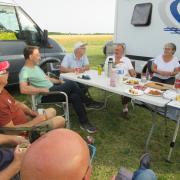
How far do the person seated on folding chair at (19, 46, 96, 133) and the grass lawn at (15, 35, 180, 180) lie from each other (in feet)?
1.02

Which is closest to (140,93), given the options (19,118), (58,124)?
(58,124)

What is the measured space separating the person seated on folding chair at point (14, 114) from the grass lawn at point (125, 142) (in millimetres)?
763

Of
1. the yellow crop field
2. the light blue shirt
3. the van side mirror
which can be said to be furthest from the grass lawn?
the yellow crop field

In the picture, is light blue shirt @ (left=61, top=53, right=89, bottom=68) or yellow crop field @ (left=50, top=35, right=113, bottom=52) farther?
yellow crop field @ (left=50, top=35, right=113, bottom=52)

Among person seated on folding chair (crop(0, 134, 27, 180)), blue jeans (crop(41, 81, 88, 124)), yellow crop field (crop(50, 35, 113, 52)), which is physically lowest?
yellow crop field (crop(50, 35, 113, 52))

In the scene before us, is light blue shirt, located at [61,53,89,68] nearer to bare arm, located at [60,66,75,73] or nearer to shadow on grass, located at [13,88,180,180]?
bare arm, located at [60,66,75,73]

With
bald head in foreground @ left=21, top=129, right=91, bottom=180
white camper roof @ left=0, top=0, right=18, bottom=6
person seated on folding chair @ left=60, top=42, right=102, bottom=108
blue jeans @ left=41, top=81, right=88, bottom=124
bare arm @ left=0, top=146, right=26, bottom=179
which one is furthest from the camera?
white camper roof @ left=0, top=0, right=18, bottom=6

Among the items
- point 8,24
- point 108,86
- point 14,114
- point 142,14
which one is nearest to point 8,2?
point 8,24

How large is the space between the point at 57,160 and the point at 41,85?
3098 millimetres

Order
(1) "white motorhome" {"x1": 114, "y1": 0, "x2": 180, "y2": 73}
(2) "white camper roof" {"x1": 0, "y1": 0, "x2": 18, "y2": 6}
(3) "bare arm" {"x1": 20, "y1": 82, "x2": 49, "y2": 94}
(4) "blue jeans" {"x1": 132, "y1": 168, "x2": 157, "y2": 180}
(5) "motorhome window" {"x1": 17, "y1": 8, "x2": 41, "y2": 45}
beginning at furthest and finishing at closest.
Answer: (5) "motorhome window" {"x1": 17, "y1": 8, "x2": 41, "y2": 45}
(1) "white motorhome" {"x1": 114, "y1": 0, "x2": 180, "y2": 73}
(2) "white camper roof" {"x1": 0, "y1": 0, "x2": 18, "y2": 6}
(3) "bare arm" {"x1": 20, "y1": 82, "x2": 49, "y2": 94}
(4) "blue jeans" {"x1": 132, "y1": 168, "x2": 157, "y2": 180}

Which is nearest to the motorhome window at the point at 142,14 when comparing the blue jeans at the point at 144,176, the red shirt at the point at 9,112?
the red shirt at the point at 9,112

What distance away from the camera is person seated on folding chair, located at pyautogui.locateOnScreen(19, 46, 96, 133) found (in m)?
3.50

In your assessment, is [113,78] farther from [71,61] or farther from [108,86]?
[71,61]

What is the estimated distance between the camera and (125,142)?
3.64 m
